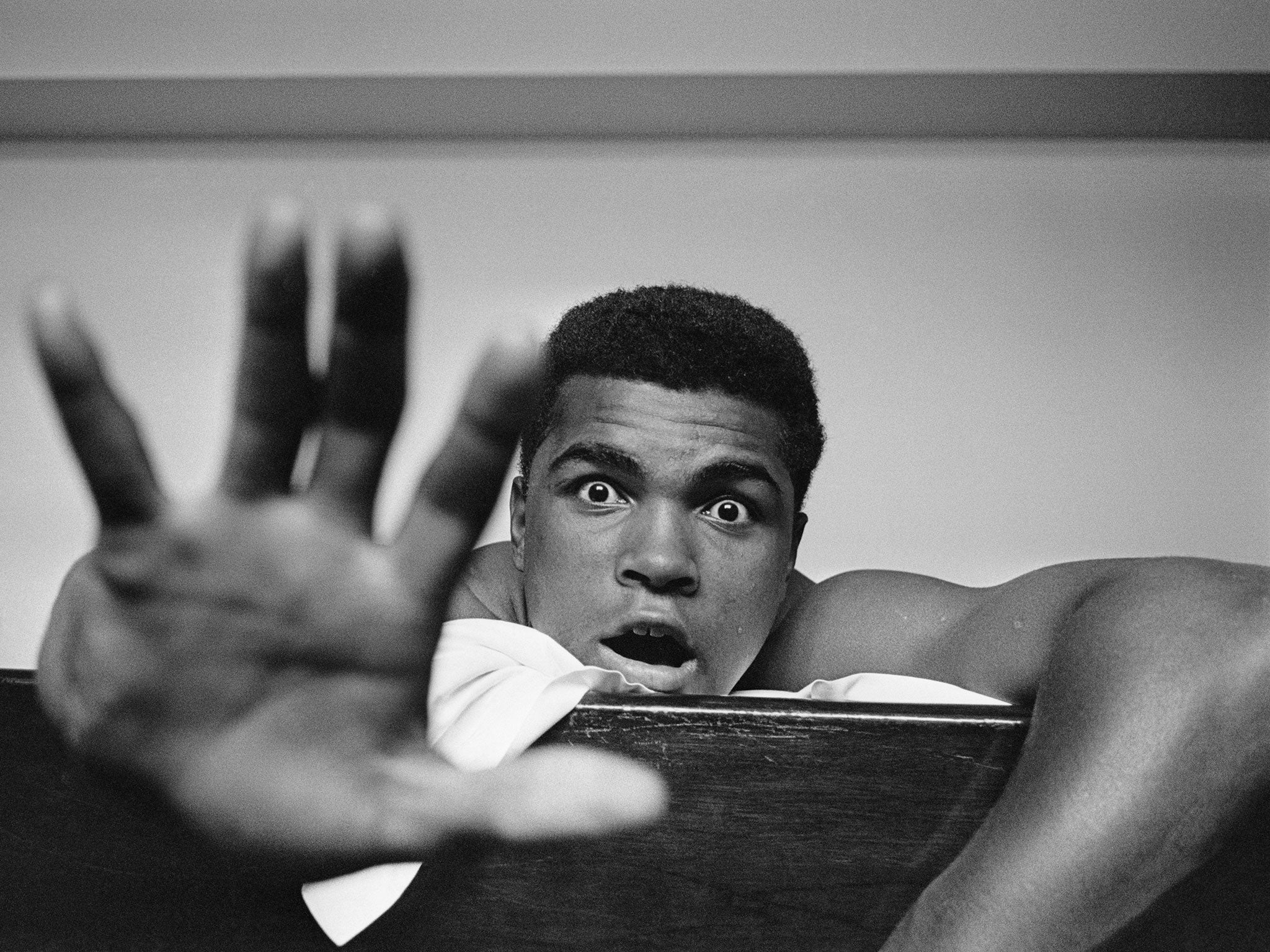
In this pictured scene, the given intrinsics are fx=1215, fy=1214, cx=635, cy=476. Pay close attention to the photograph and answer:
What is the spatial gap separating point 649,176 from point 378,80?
1.25 feet

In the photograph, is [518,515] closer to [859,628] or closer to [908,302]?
[859,628]

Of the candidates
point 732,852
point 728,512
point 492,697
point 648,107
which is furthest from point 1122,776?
point 648,107

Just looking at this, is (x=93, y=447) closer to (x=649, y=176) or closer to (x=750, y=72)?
(x=750, y=72)

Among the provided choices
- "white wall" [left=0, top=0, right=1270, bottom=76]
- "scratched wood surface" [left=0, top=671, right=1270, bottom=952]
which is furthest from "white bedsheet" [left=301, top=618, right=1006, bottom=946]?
"white wall" [left=0, top=0, right=1270, bottom=76]

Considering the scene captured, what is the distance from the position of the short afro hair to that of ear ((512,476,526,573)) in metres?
0.01

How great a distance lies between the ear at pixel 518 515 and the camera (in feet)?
3.16

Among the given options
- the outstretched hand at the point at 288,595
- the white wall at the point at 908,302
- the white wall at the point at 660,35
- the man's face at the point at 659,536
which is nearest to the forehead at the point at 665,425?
the man's face at the point at 659,536

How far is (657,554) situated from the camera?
79 centimetres

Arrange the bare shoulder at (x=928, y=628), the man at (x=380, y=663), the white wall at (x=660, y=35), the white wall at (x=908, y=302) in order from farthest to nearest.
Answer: the white wall at (x=908, y=302) < the white wall at (x=660, y=35) < the bare shoulder at (x=928, y=628) < the man at (x=380, y=663)

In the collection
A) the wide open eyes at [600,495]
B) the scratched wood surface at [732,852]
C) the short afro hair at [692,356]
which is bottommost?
the scratched wood surface at [732,852]

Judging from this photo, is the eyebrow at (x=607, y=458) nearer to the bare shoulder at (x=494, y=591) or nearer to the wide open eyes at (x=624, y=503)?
the wide open eyes at (x=624, y=503)

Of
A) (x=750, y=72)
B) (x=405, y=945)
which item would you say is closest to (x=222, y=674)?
(x=405, y=945)

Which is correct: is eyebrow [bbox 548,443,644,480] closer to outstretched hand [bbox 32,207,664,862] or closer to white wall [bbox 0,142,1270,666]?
outstretched hand [bbox 32,207,664,862]

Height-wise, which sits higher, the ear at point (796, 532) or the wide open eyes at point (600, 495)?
the wide open eyes at point (600, 495)
